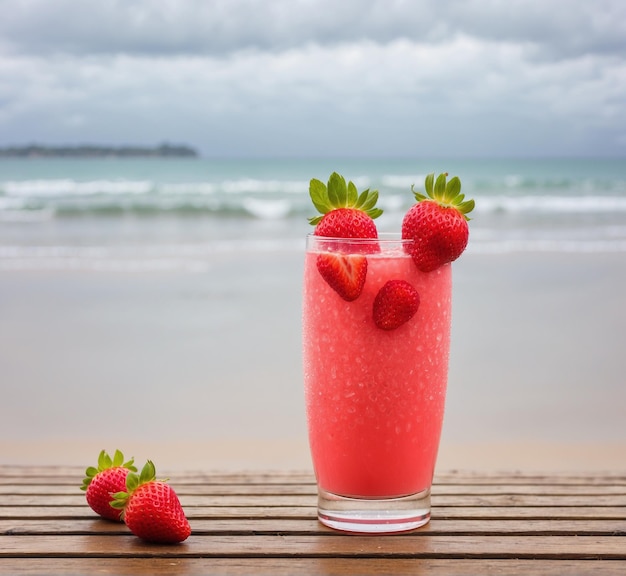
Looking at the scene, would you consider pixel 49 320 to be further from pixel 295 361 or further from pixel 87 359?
pixel 295 361

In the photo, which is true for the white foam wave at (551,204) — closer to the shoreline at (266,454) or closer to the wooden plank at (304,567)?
the shoreline at (266,454)

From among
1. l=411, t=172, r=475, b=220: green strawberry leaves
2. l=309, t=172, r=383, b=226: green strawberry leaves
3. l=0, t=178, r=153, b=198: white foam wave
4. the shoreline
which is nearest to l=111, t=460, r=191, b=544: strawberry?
l=309, t=172, r=383, b=226: green strawberry leaves

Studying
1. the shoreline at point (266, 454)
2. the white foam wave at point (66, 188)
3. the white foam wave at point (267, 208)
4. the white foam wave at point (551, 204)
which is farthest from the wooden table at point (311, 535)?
the white foam wave at point (66, 188)

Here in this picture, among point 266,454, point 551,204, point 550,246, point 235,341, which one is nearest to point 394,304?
point 266,454

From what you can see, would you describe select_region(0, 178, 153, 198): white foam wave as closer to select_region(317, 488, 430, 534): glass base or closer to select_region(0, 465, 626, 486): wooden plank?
select_region(0, 465, 626, 486): wooden plank

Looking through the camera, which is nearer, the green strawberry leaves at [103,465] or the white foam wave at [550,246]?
the green strawberry leaves at [103,465]

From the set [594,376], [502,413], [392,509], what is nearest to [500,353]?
[594,376]

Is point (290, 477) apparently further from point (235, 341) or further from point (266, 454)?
point (235, 341)
